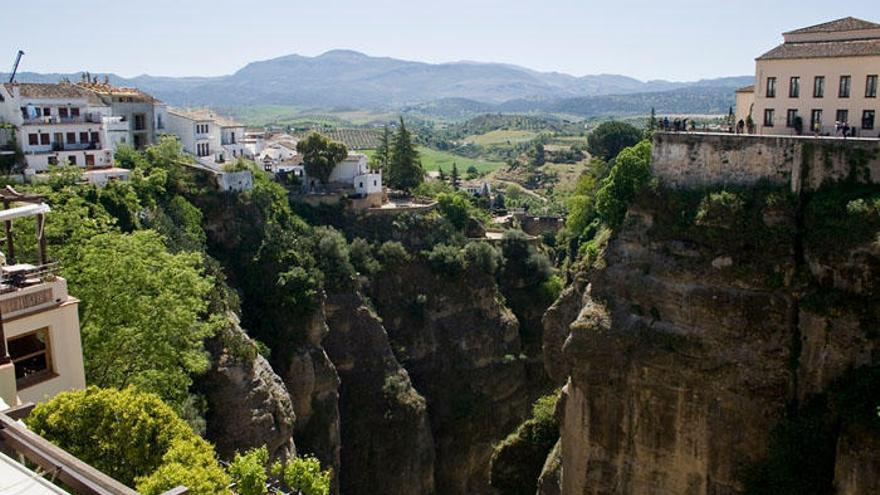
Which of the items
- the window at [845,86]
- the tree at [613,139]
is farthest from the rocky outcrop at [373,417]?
the tree at [613,139]

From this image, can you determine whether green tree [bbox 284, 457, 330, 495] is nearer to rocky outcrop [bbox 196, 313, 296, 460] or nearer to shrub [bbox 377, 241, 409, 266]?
rocky outcrop [bbox 196, 313, 296, 460]

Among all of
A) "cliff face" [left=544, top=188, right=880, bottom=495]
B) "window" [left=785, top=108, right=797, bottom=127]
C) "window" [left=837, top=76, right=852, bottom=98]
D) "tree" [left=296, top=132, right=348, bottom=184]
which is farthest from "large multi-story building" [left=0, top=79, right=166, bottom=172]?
"window" [left=837, top=76, right=852, bottom=98]

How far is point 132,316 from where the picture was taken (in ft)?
79.7

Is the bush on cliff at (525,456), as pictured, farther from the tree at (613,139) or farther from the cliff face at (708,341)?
the tree at (613,139)

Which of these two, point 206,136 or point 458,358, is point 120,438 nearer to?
point 458,358

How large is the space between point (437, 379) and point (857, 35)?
36.7m

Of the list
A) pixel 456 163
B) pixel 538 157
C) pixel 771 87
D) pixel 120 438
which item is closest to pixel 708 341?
pixel 771 87

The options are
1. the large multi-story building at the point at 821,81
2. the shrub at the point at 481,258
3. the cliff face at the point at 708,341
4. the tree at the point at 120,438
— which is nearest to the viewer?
the tree at the point at 120,438

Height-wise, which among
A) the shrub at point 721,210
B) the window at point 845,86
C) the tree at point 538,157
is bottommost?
the tree at point 538,157

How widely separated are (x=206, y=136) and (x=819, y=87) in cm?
4589

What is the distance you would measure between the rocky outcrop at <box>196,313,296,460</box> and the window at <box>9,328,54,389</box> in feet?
60.3

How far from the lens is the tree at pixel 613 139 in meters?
86.6

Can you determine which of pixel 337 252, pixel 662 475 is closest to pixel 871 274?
pixel 662 475

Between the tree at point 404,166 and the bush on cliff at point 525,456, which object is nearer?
the bush on cliff at point 525,456
